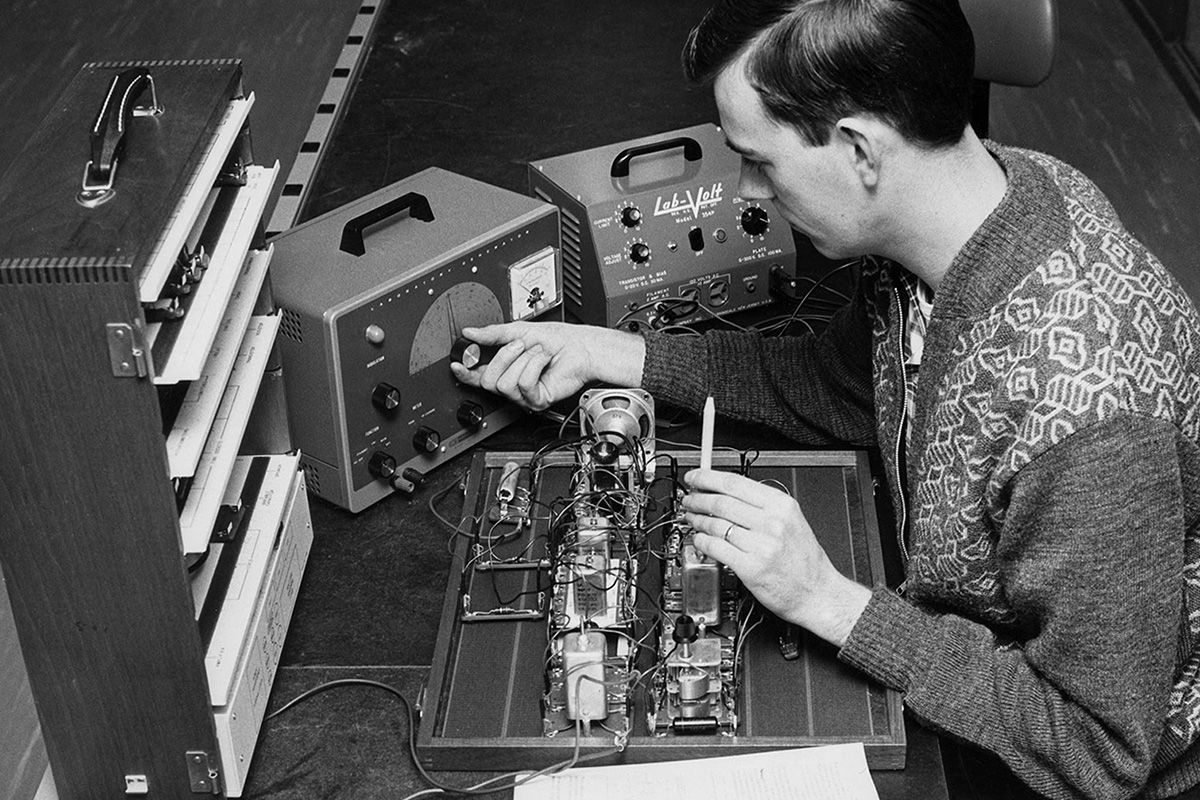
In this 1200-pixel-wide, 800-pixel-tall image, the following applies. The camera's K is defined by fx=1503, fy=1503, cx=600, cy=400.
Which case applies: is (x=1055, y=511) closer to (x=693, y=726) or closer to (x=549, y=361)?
(x=693, y=726)

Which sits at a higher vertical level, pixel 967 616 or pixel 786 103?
pixel 786 103

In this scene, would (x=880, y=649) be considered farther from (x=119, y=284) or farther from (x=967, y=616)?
(x=119, y=284)

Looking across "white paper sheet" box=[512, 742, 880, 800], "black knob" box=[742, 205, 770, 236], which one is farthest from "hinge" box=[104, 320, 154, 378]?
"black knob" box=[742, 205, 770, 236]

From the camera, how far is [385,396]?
169 cm

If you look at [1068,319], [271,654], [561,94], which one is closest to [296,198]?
[561,94]

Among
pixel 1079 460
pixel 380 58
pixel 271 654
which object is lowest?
pixel 380 58

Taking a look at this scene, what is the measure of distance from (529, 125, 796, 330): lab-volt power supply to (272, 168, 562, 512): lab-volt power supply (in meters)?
0.10

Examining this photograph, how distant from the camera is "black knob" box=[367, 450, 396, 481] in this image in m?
1.72

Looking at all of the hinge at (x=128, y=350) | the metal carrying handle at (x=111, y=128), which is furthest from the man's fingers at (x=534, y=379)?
the hinge at (x=128, y=350)

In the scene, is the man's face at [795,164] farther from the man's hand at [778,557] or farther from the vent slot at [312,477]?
the vent slot at [312,477]

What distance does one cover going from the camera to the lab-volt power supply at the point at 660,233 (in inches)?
77.3

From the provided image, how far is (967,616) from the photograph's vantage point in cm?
149

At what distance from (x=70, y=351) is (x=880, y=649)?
0.76 m

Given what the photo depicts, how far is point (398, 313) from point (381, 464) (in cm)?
18
